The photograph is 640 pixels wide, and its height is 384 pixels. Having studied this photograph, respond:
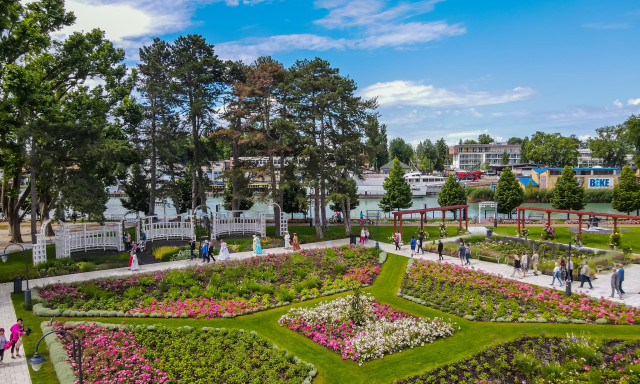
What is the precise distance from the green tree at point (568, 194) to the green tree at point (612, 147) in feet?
248

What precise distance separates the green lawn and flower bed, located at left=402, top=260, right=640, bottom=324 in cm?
53

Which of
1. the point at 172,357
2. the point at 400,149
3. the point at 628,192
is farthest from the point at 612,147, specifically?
the point at 172,357

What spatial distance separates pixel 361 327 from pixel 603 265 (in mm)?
16178

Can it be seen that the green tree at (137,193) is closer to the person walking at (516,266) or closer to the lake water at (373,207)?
the lake water at (373,207)

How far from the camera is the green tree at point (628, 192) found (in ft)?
156

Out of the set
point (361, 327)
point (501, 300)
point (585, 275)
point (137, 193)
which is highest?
point (137, 193)

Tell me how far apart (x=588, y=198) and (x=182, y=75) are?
6584 centimetres

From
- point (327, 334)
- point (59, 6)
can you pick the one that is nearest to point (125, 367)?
point (327, 334)

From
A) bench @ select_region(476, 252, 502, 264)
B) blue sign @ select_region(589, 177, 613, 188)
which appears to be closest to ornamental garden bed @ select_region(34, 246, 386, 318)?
bench @ select_region(476, 252, 502, 264)

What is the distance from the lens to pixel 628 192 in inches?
1886

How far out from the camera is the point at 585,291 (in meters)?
20.6

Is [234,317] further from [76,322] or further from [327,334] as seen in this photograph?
[76,322]

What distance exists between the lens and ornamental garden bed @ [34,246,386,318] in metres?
18.8

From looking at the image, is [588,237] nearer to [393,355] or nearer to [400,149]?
[393,355]
